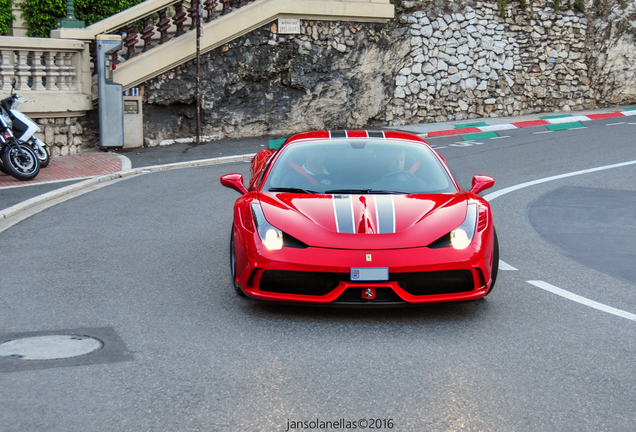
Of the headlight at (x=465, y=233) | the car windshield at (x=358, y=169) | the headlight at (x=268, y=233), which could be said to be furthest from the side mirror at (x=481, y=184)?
the headlight at (x=268, y=233)

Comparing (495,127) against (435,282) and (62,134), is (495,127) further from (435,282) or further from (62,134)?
(435,282)

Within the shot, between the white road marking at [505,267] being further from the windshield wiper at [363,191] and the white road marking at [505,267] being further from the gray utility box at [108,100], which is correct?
the gray utility box at [108,100]

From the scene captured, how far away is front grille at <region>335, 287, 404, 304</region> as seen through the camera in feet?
18.6

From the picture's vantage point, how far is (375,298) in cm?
571

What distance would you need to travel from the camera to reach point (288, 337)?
545 cm

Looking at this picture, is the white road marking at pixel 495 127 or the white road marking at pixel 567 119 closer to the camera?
the white road marking at pixel 495 127

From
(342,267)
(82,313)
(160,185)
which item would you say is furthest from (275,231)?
(160,185)

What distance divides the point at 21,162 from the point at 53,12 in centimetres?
833

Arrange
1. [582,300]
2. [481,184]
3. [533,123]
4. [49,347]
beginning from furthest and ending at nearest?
[533,123] < [481,184] < [582,300] < [49,347]

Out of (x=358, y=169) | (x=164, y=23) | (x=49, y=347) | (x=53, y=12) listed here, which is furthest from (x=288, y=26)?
(x=49, y=347)

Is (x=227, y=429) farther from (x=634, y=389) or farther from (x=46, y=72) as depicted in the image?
(x=46, y=72)

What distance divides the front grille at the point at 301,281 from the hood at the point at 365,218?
0.22 m

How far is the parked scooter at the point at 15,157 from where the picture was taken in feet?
42.1

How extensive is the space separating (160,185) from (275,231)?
289 inches
